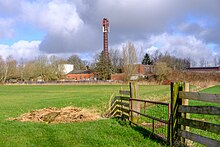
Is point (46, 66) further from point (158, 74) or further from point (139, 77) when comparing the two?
point (158, 74)

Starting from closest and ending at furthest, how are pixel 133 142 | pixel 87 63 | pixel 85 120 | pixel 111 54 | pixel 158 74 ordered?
1. pixel 133 142
2. pixel 85 120
3. pixel 158 74
4. pixel 111 54
5. pixel 87 63

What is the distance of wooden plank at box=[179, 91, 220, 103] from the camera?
5232 mm

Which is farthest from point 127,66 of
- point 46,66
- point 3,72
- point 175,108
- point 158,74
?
point 175,108

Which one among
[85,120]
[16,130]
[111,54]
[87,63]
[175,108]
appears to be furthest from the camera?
[87,63]

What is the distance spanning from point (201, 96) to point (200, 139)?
0.91 metres

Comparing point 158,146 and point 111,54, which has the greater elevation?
point 111,54

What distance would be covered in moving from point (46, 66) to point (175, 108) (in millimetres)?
108316

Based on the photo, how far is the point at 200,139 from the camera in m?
5.50

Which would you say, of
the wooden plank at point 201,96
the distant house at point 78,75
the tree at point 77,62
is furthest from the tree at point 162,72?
the tree at point 77,62

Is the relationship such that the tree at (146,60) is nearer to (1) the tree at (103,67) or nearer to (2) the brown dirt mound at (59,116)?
(1) the tree at (103,67)

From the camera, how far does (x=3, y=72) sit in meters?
108

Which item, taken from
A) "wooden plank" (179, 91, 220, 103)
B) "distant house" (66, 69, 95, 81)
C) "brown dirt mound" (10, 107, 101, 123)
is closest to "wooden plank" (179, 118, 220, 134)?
"wooden plank" (179, 91, 220, 103)

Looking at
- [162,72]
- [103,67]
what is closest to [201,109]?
[162,72]

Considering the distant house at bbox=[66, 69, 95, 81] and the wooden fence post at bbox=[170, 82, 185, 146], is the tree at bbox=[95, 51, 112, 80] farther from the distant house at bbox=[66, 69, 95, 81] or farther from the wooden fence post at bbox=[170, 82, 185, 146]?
the wooden fence post at bbox=[170, 82, 185, 146]
